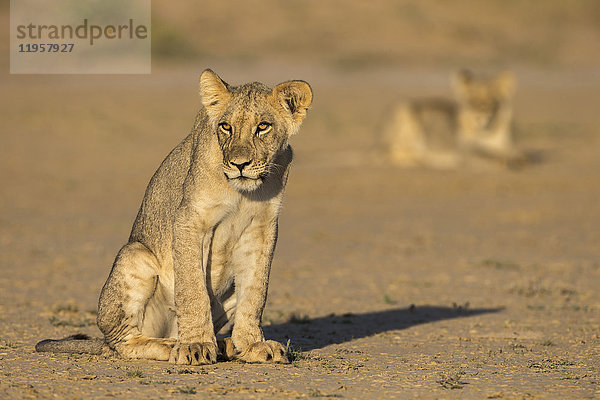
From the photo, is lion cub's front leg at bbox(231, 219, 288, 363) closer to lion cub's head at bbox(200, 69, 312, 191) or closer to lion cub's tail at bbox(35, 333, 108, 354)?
lion cub's head at bbox(200, 69, 312, 191)

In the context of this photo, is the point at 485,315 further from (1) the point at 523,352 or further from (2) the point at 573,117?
(2) the point at 573,117

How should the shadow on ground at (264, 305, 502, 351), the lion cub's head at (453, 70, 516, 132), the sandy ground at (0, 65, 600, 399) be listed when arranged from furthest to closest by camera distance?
the lion cub's head at (453, 70, 516, 132) < the shadow on ground at (264, 305, 502, 351) < the sandy ground at (0, 65, 600, 399)

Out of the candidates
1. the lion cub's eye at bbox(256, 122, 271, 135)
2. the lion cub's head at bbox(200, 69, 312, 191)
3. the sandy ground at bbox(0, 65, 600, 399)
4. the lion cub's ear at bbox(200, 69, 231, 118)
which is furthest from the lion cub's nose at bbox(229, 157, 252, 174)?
the sandy ground at bbox(0, 65, 600, 399)

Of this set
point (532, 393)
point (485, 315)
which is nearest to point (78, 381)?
point (532, 393)

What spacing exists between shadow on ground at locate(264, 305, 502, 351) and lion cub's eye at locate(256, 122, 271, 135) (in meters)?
1.86

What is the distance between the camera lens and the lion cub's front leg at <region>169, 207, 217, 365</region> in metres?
6.11

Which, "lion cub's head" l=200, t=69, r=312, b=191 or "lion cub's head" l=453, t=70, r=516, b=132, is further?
"lion cub's head" l=453, t=70, r=516, b=132

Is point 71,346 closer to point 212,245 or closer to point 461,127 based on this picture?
point 212,245

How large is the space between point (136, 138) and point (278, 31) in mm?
25333

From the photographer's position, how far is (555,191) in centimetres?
1767

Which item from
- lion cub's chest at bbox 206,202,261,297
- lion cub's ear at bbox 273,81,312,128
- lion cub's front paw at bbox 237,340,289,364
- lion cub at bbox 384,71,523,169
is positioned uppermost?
lion cub at bbox 384,71,523,169

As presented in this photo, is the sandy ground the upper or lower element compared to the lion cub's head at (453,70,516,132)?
lower

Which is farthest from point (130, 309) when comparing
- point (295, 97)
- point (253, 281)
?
point (295, 97)

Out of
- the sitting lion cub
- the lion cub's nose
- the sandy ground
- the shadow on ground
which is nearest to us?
the lion cub's nose
